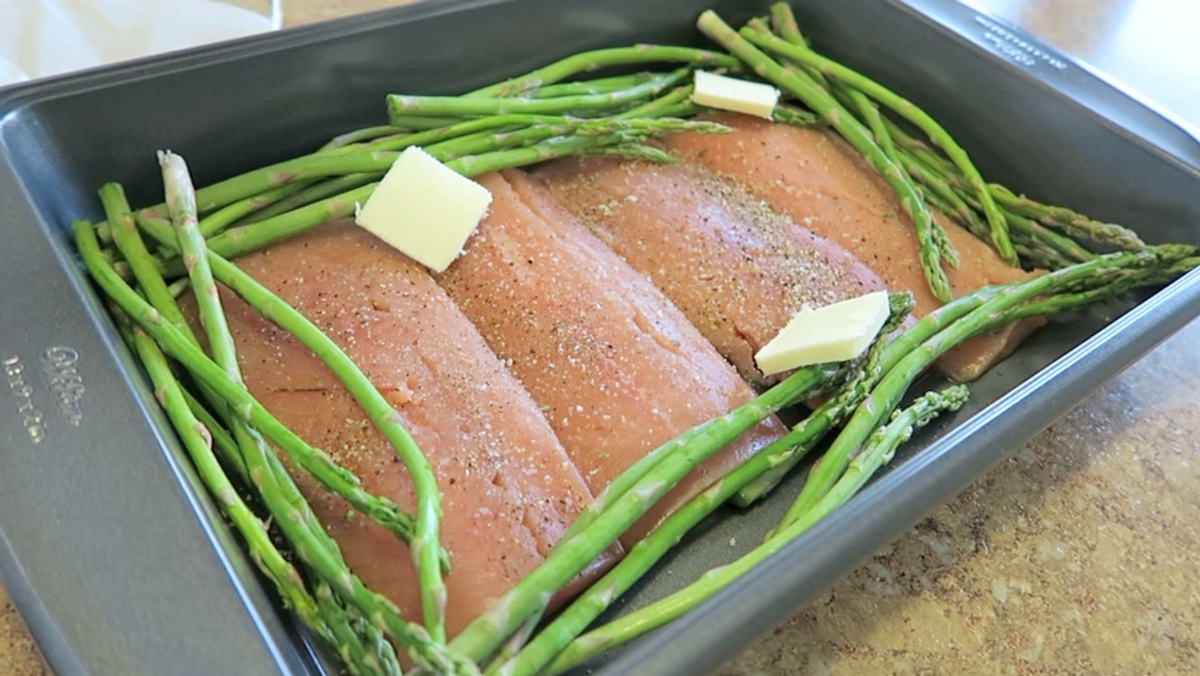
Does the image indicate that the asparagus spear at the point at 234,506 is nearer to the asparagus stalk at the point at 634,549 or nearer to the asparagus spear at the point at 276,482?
the asparagus spear at the point at 276,482

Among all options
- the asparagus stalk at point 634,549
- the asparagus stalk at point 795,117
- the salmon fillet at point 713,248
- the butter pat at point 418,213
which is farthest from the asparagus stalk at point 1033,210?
the butter pat at point 418,213

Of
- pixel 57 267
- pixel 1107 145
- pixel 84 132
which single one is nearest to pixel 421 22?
pixel 84 132

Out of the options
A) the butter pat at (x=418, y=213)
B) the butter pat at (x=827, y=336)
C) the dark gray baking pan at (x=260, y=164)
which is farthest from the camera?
the butter pat at (x=418, y=213)

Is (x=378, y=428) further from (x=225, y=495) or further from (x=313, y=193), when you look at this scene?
(x=313, y=193)

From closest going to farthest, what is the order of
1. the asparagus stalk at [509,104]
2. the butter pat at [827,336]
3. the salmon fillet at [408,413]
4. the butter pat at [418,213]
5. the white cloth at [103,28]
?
the salmon fillet at [408,413] < the butter pat at [827,336] < the butter pat at [418,213] < the asparagus stalk at [509,104] < the white cloth at [103,28]

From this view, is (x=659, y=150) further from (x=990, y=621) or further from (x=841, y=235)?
(x=990, y=621)

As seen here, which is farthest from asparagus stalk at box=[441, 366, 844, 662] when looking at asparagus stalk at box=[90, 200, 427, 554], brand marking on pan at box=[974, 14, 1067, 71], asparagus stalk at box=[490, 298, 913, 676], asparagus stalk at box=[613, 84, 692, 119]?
brand marking on pan at box=[974, 14, 1067, 71]

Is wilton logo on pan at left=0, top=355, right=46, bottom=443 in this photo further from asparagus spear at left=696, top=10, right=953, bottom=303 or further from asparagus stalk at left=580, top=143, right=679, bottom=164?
asparagus spear at left=696, top=10, right=953, bottom=303
